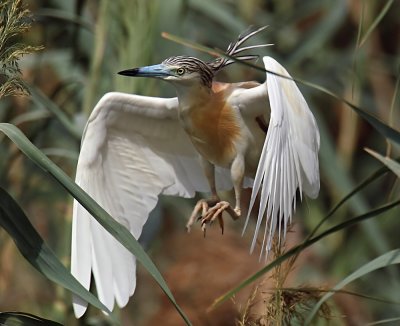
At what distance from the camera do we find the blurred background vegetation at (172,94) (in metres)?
3.46

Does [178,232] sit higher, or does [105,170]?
[105,170]

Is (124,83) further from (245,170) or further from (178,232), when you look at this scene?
(178,232)

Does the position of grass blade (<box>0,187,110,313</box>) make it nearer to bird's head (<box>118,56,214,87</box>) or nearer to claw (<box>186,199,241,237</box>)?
claw (<box>186,199,241,237</box>)

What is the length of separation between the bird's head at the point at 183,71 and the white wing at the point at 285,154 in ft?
0.86

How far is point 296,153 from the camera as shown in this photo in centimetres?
255

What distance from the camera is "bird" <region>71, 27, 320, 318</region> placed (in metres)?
2.52

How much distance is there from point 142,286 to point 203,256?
1.32 meters

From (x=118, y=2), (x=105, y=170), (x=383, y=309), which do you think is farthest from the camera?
(x=383, y=309)

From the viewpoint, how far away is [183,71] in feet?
9.25

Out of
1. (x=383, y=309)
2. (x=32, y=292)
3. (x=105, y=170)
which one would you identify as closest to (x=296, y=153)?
(x=105, y=170)

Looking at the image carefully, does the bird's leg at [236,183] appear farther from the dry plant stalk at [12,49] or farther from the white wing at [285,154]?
the dry plant stalk at [12,49]

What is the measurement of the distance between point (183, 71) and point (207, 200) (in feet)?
1.05

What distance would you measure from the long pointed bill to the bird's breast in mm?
150

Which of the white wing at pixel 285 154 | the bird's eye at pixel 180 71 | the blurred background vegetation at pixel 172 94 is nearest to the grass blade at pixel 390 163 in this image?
the white wing at pixel 285 154
